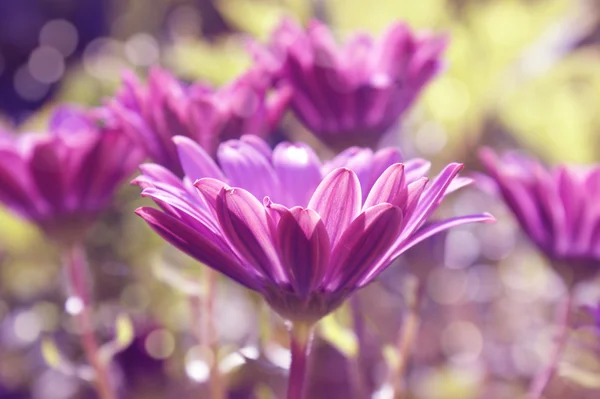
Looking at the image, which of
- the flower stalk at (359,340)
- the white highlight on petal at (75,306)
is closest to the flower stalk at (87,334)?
the white highlight on petal at (75,306)

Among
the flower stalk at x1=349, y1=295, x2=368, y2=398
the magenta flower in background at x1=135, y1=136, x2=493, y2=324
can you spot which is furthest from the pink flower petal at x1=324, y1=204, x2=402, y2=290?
the flower stalk at x1=349, y1=295, x2=368, y2=398

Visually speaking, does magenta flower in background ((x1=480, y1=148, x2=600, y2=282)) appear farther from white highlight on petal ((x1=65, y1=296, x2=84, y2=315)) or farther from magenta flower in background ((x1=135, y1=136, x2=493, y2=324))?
white highlight on petal ((x1=65, y1=296, x2=84, y2=315))

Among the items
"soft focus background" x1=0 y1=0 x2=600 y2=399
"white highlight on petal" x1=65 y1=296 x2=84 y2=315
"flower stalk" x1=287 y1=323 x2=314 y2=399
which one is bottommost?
"soft focus background" x1=0 y1=0 x2=600 y2=399

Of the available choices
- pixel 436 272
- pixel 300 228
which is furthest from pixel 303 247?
pixel 436 272

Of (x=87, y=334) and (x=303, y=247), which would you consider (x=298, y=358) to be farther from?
(x=87, y=334)

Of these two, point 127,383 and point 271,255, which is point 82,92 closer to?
point 127,383

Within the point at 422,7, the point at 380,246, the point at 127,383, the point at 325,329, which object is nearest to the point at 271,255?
the point at 380,246

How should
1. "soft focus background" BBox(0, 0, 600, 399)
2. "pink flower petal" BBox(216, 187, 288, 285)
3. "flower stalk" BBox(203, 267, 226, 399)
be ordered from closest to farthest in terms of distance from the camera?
"pink flower petal" BBox(216, 187, 288, 285), "flower stalk" BBox(203, 267, 226, 399), "soft focus background" BBox(0, 0, 600, 399)
